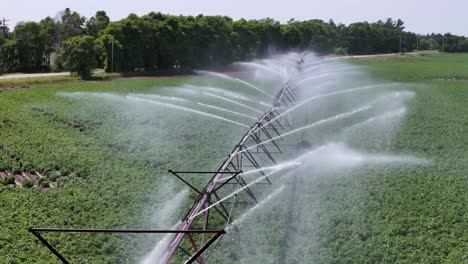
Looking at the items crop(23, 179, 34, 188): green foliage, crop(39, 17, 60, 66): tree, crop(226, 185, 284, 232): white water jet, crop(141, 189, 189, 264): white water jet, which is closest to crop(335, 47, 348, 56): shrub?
crop(39, 17, 60, 66): tree

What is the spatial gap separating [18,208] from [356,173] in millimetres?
13583

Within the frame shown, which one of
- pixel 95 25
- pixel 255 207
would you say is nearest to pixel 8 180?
pixel 255 207

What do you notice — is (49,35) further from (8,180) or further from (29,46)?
(8,180)

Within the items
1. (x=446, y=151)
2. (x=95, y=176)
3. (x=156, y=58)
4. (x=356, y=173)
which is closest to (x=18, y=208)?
(x=95, y=176)

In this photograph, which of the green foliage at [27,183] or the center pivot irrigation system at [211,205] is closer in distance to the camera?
the center pivot irrigation system at [211,205]

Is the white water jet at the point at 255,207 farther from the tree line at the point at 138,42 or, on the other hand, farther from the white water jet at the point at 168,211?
the tree line at the point at 138,42

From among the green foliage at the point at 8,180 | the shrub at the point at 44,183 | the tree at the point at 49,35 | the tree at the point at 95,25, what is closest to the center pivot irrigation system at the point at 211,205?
the shrub at the point at 44,183

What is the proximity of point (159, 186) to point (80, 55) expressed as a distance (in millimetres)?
37831

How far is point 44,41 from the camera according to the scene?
2753 inches

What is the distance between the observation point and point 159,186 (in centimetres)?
2088

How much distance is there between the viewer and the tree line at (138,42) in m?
61.5

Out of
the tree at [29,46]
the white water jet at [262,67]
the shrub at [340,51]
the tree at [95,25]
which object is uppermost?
the tree at [95,25]

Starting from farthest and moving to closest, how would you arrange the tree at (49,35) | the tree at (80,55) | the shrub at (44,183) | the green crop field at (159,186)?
the tree at (49,35) → the tree at (80,55) → the shrub at (44,183) → the green crop field at (159,186)

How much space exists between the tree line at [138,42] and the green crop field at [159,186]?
24033 mm
